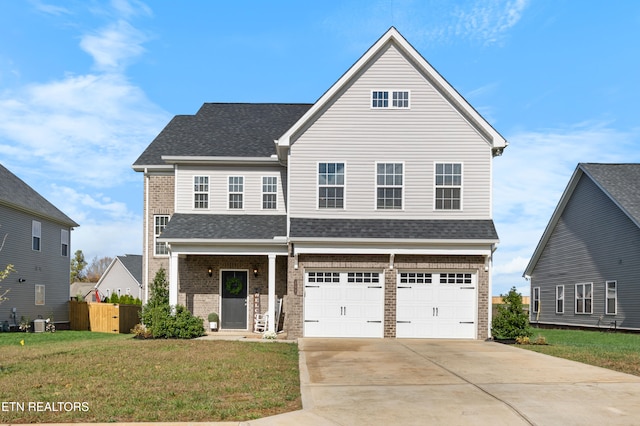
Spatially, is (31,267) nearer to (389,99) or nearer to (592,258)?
(389,99)

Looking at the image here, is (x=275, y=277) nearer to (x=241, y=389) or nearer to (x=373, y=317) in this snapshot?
(x=373, y=317)

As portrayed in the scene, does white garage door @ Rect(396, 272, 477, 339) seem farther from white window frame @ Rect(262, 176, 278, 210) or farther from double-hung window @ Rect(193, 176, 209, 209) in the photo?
double-hung window @ Rect(193, 176, 209, 209)

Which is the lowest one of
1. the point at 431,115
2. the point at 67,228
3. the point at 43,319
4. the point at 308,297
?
the point at 43,319

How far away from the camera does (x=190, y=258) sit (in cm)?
2512

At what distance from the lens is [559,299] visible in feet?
122

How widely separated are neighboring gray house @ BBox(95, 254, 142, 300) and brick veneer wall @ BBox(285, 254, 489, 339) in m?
43.8

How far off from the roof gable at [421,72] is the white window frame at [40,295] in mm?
18985

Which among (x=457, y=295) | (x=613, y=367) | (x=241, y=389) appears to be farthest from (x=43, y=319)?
(x=613, y=367)

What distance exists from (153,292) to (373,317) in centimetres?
809

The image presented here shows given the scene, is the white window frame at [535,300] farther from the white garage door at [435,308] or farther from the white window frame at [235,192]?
the white window frame at [235,192]

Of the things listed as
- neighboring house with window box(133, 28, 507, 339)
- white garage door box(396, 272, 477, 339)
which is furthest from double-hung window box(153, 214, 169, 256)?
white garage door box(396, 272, 477, 339)

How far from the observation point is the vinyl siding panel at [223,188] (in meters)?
25.5

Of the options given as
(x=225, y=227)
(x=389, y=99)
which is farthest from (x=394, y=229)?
(x=225, y=227)

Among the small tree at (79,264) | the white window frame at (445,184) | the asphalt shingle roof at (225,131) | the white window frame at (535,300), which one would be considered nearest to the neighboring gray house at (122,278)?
the small tree at (79,264)
